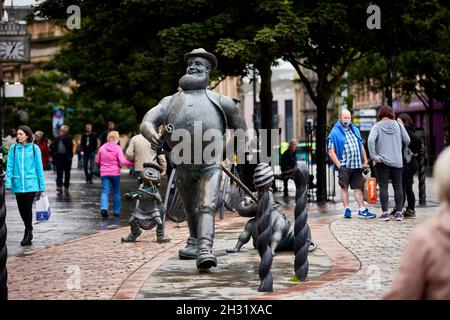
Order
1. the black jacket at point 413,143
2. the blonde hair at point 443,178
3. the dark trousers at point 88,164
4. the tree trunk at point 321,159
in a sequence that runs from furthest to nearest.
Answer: the dark trousers at point 88,164, the tree trunk at point 321,159, the black jacket at point 413,143, the blonde hair at point 443,178

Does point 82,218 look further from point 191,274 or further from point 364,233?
point 191,274

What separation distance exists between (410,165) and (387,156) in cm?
174

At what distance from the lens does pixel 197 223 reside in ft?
35.2

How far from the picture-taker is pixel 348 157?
16391 mm

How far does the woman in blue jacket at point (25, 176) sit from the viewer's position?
13.9m

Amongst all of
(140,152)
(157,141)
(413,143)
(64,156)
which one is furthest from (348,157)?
(64,156)

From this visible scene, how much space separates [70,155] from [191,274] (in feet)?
64.8

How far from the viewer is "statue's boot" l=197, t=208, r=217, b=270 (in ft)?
31.9

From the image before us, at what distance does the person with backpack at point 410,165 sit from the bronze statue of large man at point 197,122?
6872 mm

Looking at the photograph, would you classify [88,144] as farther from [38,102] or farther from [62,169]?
[38,102]

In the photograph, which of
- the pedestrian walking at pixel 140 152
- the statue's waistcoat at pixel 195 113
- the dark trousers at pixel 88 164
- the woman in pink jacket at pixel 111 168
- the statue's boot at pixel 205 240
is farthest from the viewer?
the dark trousers at pixel 88 164

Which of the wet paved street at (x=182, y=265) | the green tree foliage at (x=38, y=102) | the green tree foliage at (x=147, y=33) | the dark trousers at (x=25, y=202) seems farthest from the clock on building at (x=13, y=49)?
the green tree foliage at (x=38, y=102)

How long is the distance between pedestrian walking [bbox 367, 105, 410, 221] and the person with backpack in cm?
85

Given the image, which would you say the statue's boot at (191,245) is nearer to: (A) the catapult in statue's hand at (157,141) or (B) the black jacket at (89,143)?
(A) the catapult in statue's hand at (157,141)
